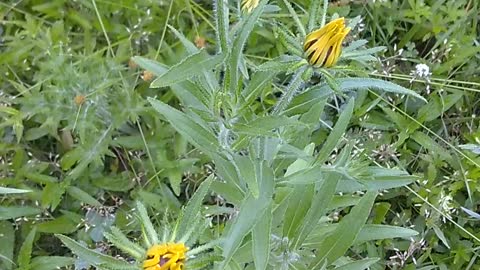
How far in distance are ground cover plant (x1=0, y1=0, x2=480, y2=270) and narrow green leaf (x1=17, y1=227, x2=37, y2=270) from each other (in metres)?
0.02

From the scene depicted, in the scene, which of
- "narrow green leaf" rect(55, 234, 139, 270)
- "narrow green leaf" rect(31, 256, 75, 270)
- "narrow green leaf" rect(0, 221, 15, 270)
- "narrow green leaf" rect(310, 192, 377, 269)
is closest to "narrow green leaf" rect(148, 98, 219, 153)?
"narrow green leaf" rect(55, 234, 139, 270)

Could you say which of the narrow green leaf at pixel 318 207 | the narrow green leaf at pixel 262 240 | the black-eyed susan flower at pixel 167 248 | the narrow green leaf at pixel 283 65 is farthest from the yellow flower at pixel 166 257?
the narrow green leaf at pixel 318 207

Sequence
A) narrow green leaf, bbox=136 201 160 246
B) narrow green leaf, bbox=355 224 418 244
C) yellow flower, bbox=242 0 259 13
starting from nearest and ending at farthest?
narrow green leaf, bbox=136 201 160 246 < yellow flower, bbox=242 0 259 13 < narrow green leaf, bbox=355 224 418 244

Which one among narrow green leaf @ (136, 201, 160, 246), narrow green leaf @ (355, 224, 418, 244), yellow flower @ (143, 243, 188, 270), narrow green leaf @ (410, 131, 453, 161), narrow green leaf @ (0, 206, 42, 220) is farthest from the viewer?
narrow green leaf @ (410, 131, 453, 161)

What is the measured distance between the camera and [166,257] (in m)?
1.38

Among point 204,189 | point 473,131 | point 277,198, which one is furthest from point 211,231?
point 473,131

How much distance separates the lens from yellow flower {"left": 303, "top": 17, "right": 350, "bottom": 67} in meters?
1.40

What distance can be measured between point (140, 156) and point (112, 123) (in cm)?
18

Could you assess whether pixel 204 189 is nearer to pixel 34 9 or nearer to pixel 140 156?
pixel 140 156

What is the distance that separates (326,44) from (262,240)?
506 millimetres

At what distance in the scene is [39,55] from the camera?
2410 mm

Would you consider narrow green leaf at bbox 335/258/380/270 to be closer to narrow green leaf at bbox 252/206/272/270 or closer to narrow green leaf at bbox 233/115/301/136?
narrow green leaf at bbox 252/206/272/270

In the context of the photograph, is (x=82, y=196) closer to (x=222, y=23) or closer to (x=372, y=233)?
(x=372, y=233)

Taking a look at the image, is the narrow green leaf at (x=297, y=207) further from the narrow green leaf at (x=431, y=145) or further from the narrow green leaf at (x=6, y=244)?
the narrow green leaf at (x=6, y=244)
